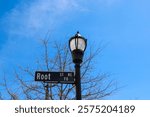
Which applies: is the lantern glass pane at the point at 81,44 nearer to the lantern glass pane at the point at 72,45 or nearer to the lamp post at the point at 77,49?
the lamp post at the point at 77,49

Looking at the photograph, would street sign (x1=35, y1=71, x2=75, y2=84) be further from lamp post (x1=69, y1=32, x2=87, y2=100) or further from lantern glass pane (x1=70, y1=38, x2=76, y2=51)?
lantern glass pane (x1=70, y1=38, x2=76, y2=51)

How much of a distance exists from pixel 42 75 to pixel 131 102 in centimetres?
263

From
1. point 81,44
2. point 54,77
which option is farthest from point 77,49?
point 54,77

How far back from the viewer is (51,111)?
8102 millimetres

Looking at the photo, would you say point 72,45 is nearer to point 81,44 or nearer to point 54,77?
point 81,44

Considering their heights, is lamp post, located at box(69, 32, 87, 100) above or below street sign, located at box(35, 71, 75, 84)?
above

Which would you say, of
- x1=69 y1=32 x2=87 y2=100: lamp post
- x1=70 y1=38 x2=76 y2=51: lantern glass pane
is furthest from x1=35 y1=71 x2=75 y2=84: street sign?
x1=70 y1=38 x2=76 y2=51: lantern glass pane

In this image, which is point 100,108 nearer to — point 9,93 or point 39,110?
point 39,110

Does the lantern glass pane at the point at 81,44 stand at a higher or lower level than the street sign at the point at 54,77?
higher

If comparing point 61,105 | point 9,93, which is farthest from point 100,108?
point 9,93

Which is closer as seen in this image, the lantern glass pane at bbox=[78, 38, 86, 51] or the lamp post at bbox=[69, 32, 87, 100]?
the lamp post at bbox=[69, 32, 87, 100]

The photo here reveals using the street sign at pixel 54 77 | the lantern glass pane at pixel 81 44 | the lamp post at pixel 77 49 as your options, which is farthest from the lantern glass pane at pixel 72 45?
the street sign at pixel 54 77

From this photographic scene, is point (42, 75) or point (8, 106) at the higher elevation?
point (42, 75)

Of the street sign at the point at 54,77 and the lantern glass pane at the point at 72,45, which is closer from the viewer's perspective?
the street sign at the point at 54,77
